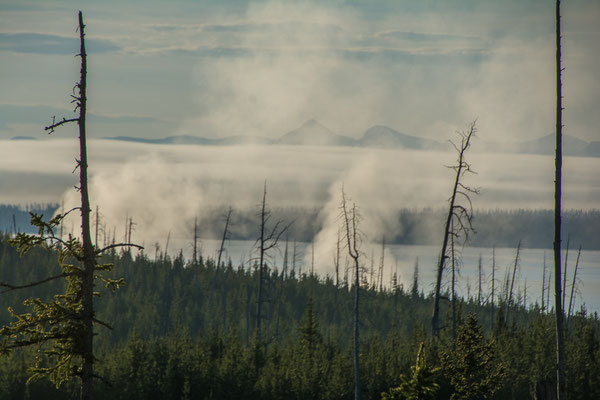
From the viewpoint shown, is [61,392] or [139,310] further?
[139,310]

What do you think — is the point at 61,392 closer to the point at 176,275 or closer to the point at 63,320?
the point at 63,320

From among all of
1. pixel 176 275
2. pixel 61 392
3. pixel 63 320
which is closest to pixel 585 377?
pixel 61 392

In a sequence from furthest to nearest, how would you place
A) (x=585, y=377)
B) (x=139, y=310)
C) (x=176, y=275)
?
(x=176, y=275) < (x=139, y=310) < (x=585, y=377)

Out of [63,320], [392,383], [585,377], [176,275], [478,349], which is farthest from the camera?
[176,275]

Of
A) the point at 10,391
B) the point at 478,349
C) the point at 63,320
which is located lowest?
the point at 10,391

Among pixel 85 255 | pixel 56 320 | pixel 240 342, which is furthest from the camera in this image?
pixel 240 342

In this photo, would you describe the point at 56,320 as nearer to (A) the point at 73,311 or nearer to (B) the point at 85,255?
(A) the point at 73,311

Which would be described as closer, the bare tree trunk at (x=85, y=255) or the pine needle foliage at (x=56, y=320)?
the pine needle foliage at (x=56, y=320)

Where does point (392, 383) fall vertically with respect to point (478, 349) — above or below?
below

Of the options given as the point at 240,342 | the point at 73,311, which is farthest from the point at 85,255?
the point at 240,342

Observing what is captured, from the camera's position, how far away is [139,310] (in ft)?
322

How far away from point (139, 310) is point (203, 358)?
55147mm

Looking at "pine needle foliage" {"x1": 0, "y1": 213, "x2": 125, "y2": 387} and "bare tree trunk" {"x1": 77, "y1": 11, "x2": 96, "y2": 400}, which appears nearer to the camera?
"pine needle foliage" {"x1": 0, "y1": 213, "x2": 125, "y2": 387}

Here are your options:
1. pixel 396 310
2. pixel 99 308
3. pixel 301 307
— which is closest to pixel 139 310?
pixel 99 308
